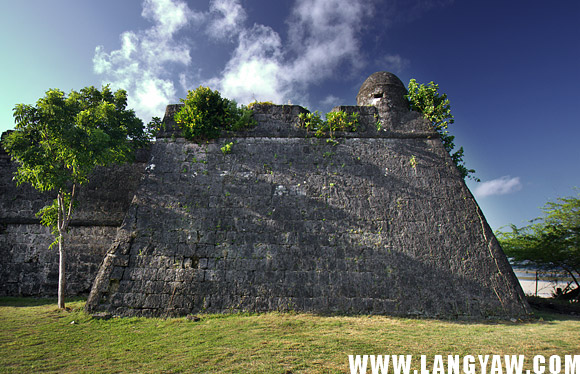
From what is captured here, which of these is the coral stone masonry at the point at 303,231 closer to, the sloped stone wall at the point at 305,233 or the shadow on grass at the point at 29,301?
the sloped stone wall at the point at 305,233

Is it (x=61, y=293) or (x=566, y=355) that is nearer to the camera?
(x=566, y=355)

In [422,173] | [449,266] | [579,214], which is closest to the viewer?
[449,266]

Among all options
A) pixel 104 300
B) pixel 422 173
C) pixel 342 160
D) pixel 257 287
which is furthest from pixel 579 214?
pixel 104 300

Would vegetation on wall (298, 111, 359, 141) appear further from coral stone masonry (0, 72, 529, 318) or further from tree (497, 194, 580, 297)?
tree (497, 194, 580, 297)

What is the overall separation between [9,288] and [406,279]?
11958 millimetres

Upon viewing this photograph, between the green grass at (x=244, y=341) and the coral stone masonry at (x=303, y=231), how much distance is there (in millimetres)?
558

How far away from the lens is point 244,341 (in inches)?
195

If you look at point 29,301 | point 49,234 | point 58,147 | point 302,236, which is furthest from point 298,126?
point 29,301

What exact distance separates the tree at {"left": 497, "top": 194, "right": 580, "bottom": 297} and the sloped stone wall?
6.41m

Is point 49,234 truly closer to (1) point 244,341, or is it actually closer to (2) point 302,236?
(1) point 244,341

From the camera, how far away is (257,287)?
22.7ft

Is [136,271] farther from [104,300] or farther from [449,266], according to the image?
[449,266]

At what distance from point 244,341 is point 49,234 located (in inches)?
326

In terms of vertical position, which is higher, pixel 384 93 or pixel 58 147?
pixel 384 93
